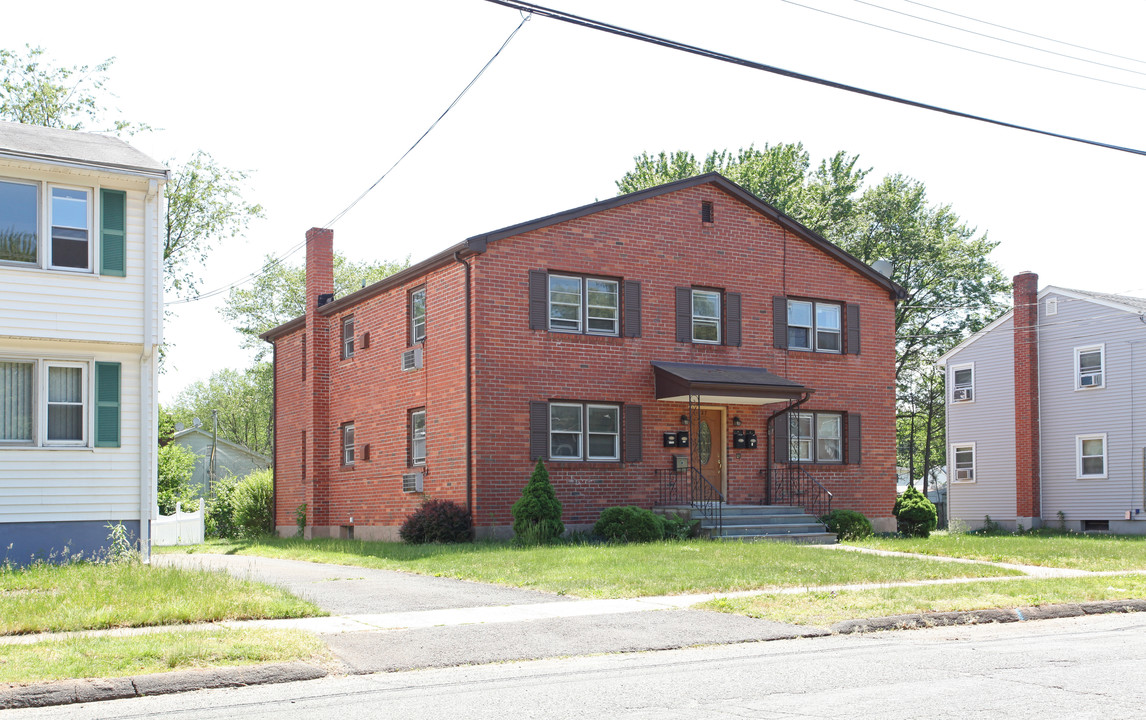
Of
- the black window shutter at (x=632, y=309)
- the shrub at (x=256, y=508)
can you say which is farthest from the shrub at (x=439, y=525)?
the shrub at (x=256, y=508)

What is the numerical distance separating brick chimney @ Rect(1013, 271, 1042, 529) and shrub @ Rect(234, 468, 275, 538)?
78.2 feet

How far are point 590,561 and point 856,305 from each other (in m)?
12.6

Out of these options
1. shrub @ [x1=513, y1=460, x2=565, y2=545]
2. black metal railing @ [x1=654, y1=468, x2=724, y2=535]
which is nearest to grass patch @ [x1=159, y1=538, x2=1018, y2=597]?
shrub @ [x1=513, y1=460, x2=565, y2=545]

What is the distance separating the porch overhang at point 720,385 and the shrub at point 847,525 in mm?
2631

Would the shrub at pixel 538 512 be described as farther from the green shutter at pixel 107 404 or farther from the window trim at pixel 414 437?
the green shutter at pixel 107 404

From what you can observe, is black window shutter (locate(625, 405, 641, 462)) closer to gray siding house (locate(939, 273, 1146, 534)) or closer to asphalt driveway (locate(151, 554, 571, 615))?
asphalt driveway (locate(151, 554, 571, 615))

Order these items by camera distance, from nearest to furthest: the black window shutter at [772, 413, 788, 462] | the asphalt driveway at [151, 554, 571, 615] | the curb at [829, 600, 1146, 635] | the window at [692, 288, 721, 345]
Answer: the curb at [829, 600, 1146, 635]
the asphalt driveway at [151, 554, 571, 615]
the window at [692, 288, 721, 345]
the black window shutter at [772, 413, 788, 462]

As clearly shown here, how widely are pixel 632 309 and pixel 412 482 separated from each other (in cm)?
603

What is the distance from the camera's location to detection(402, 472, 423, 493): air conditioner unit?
23.5m

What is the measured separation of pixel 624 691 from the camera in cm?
768

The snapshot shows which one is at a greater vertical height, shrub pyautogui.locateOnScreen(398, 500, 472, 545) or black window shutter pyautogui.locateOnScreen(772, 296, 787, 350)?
black window shutter pyautogui.locateOnScreen(772, 296, 787, 350)

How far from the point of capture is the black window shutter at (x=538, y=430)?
21875 millimetres

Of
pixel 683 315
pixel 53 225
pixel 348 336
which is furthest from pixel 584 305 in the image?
pixel 53 225

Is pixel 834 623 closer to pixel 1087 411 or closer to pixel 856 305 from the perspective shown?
pixel 856 305
